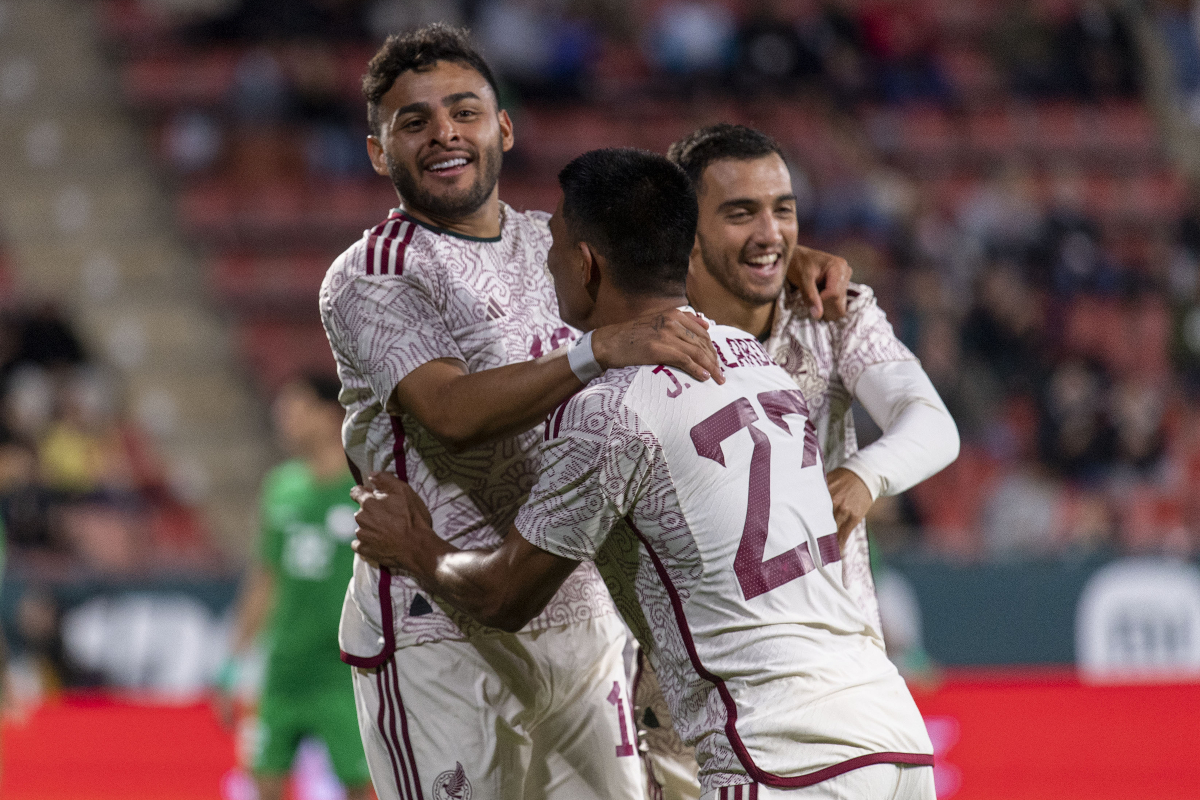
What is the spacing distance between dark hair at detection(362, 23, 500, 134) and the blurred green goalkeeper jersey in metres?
2.86

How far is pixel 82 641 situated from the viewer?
7.83 metres

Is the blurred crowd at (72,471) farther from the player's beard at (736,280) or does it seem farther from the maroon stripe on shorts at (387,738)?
the player's beard at (736,280)

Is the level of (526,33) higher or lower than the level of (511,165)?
higher

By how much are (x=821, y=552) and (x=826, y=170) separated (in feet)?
28.9

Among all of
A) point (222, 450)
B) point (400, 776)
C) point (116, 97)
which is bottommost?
point (400, 776)

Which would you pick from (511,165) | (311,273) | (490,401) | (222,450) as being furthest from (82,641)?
(490,401)

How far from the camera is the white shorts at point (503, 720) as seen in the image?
2.92 meters

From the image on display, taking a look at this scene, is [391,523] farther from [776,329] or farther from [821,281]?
[821,281]

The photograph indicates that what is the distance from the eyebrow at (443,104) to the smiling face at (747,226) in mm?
595

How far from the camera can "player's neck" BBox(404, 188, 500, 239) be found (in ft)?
9.96

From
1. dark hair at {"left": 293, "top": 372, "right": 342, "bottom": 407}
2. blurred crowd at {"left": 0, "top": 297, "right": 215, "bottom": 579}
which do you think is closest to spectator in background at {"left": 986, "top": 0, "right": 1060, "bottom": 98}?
blurred crowd at {"left": 0, "top": 297, "right": 215, "bottom": 579}

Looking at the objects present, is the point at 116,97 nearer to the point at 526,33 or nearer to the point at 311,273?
the point at 311,273

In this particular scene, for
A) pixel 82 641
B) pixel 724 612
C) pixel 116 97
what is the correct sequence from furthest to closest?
pixel 116 97 < pixel 82 641 < pixel 724 612

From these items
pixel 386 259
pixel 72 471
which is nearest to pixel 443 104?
pixel 386 259
